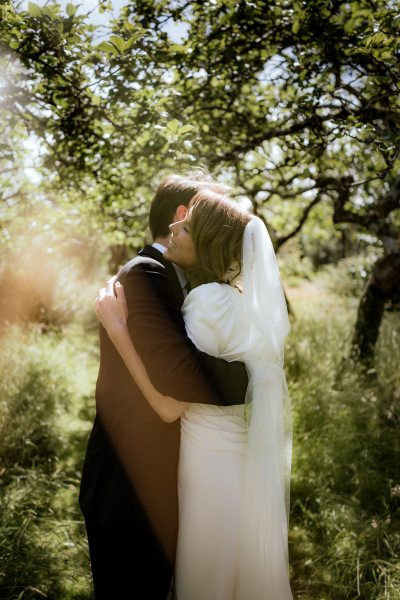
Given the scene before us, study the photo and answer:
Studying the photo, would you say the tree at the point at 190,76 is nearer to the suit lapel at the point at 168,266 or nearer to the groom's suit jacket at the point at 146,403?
the suit lapel at the point at 168,266

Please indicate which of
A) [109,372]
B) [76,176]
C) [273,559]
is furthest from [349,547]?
[76,176]

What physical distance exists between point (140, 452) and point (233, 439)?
43 centimetres

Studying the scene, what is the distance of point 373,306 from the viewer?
5.94 m

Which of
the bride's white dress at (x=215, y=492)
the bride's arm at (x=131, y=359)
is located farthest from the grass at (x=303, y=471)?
the bride's arm at (x=131, y=359)

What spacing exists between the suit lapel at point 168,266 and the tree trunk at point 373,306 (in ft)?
13.8

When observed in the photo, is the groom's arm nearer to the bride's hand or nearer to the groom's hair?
the bride's hand

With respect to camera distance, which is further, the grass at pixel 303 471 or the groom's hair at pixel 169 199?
the grass at pixel 303 471

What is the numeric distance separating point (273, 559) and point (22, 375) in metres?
4.09

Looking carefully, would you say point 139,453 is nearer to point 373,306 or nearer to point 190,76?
point 190,76

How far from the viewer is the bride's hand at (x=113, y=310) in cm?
194

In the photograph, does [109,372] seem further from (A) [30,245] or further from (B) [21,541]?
(A) [30,245]

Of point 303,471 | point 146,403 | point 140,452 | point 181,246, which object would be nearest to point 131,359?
point 146,403

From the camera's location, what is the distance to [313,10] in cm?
331

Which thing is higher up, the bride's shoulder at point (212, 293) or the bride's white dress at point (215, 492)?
the bride's shoulder at point (212, 293)
